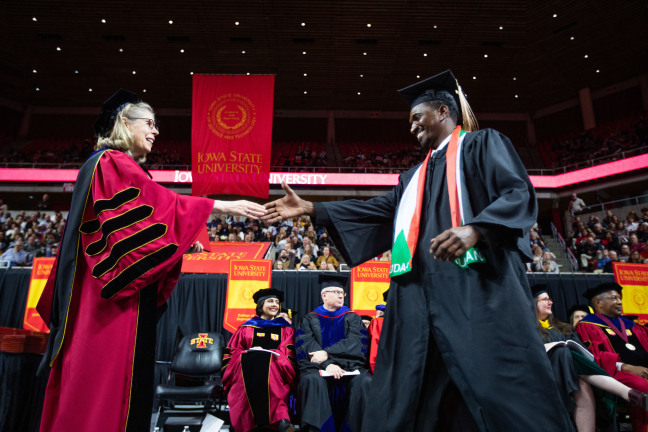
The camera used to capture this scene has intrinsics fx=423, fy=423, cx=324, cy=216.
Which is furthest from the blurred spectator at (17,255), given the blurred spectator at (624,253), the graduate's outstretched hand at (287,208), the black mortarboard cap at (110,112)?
the blurred spectator at (624,253)

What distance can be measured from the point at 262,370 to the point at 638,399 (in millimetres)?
3632

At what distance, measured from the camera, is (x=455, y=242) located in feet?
4.37

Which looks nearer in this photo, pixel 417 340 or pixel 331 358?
pixel 417 340

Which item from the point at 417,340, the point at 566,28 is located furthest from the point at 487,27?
the point at 417,340

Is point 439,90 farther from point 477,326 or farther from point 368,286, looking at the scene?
point 368,286

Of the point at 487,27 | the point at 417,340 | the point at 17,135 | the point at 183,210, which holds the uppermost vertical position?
the point at 487,27

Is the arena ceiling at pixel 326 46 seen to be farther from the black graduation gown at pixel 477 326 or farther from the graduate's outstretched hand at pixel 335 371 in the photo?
the black graduation gown at pixel 477 326

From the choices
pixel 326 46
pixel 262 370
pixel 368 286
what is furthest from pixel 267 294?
pixel 326 46

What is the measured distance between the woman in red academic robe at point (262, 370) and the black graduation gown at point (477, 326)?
353 centimetres

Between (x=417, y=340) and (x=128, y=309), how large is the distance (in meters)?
1.29

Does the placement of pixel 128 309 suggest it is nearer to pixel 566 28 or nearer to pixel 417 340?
pixel 417 340

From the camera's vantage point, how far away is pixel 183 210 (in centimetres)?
212

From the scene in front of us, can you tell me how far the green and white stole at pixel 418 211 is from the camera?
59.7 inches

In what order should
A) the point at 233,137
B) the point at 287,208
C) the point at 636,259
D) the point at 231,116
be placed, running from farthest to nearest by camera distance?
the point at 636,259 < the point at 231,116 < the point at 233,137 < the point at 287,208
